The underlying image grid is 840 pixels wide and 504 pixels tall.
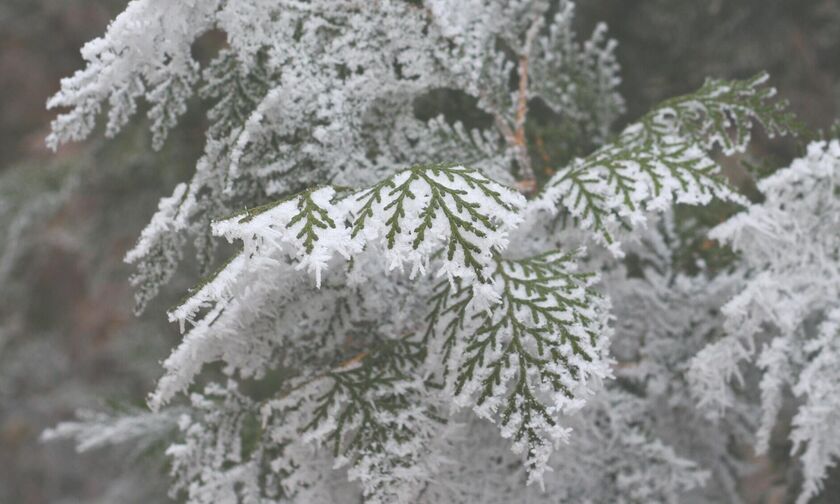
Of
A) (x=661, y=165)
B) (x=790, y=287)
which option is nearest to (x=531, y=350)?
(x=661, y=165)

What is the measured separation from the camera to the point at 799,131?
4.41 ft

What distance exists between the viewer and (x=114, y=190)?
3.14 meters

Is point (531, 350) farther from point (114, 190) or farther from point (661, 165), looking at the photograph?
point (114, 190)

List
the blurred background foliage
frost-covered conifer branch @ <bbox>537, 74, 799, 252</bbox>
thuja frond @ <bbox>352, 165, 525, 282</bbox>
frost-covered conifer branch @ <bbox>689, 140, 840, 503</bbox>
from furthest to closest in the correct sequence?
the blurred background foliage
frost-covered conifer branch @ <bbox>689, 140, 840, 503</bbox>
frost-covered conifer branch @ <bbox>537, 74, 799, 252</bbox>
thuja frond @ <bbox>352, 165, 525, 282</bbox>

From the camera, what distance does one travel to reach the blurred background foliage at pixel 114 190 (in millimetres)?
2590

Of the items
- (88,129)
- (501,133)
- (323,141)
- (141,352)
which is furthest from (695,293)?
(141,352)

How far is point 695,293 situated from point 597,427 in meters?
0.34

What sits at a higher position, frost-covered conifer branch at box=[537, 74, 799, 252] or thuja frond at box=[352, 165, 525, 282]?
frost-covered conifer branch at box=[537, 74, 799, 252]

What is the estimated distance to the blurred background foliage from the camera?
102 inches

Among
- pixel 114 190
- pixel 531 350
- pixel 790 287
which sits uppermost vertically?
pixel 114 190

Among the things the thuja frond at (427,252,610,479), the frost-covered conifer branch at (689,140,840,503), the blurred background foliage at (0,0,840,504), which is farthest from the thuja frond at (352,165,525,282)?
the blurred background foliage at (0,0,840,504)

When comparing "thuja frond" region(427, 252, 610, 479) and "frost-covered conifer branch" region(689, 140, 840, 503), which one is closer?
"thuja frond" region(427, 252, 610, 479)

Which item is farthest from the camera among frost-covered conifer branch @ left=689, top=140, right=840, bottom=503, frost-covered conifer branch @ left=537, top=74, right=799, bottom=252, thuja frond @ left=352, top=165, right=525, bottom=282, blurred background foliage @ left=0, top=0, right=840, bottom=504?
blurred background foliage @ left=0, top=0, right=840, bottom=504

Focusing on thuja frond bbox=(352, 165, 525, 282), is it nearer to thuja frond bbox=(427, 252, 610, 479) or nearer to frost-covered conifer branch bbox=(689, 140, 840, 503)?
thuja frond bbox=(427, 252, 610, 479)
